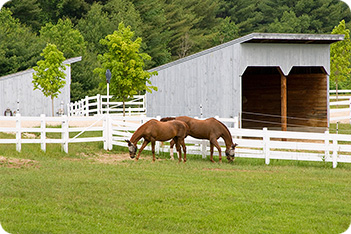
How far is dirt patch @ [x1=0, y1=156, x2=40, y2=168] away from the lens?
524 inches

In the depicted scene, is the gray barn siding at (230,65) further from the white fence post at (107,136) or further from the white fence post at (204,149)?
the white fence post at (107,136)

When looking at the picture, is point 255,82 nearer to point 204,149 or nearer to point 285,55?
point 285,55

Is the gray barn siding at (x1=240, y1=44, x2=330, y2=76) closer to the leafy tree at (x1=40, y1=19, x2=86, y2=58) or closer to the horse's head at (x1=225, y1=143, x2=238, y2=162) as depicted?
the horse's head at (x1=225, y1=143, x2=238, y2=162)

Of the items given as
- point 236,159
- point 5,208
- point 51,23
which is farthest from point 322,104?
point 51,23

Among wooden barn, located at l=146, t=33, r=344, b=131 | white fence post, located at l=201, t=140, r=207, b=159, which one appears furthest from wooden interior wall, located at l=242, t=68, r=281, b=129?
white fence post, located at l=201, t=140, r=207, b=159

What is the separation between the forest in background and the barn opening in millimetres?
18094

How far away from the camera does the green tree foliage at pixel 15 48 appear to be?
133 ft

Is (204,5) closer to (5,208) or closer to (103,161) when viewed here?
(103,161)

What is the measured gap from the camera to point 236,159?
1581cm

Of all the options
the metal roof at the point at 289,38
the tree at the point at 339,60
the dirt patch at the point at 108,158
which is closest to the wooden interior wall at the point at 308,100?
the metal roof at the point at 289,38

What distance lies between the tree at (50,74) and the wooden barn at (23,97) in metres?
0.52

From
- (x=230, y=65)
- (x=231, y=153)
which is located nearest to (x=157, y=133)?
(x=231, y=153)

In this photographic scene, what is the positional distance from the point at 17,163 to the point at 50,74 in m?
15.9

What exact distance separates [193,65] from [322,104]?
5057mm
